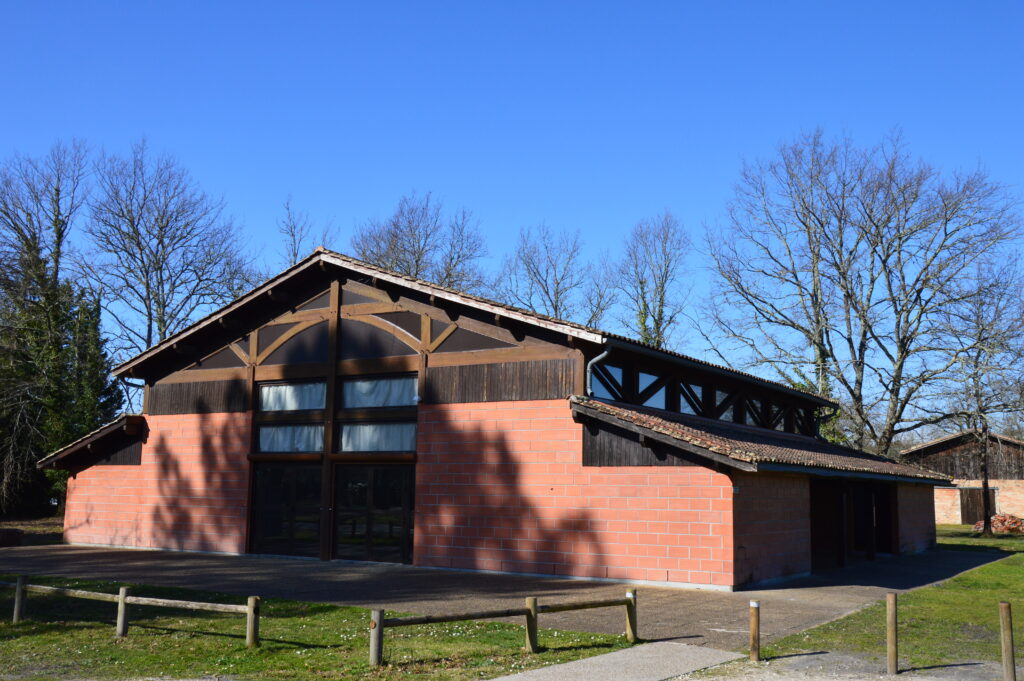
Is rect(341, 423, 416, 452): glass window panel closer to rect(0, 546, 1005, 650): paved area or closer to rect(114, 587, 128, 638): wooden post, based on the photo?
rect(0, 546, 1005, 650): paved area

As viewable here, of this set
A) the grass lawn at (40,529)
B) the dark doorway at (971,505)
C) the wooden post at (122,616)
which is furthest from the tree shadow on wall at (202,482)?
the dark doorway at (971,505)

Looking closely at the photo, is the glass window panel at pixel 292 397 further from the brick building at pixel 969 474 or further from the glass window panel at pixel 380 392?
the brick building at pixel 969 474

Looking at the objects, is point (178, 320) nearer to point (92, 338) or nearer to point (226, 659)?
point (92, 338)

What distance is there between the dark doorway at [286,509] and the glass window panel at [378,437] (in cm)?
110

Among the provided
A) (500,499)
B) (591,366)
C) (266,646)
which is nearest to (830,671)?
(266,646)

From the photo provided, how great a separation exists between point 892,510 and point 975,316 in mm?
11762

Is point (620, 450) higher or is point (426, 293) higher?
point (426, 293)

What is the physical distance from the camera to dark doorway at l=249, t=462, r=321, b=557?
2159 centimetres

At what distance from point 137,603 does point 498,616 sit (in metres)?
4.77

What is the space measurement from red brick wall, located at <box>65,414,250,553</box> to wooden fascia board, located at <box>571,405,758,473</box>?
376 inches

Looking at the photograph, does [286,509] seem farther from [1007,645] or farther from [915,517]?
[915,517]

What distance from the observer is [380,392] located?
21000 millimetres

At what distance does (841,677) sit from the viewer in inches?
367

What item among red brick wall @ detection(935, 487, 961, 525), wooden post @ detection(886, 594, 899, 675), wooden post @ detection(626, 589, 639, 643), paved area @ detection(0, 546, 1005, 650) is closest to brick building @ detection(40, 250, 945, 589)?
paved area @ detection(0, 546, 1005, 650)
